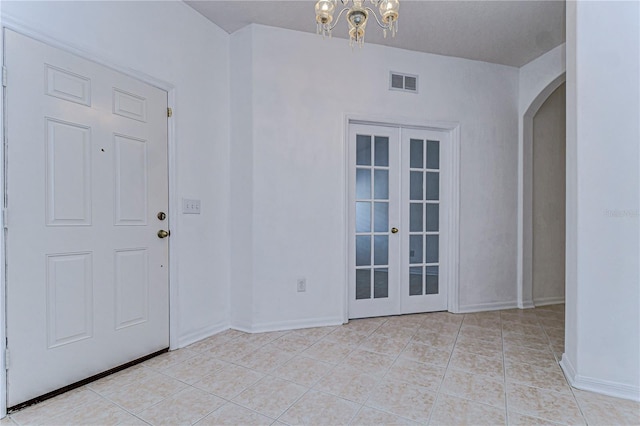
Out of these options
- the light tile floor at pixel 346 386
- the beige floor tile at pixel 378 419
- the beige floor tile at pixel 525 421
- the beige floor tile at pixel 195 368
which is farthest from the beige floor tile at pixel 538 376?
the beige floor tile at pixel 195 368

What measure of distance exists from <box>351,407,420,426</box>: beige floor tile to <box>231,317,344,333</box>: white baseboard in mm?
1396

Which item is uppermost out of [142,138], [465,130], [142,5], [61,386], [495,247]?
[142,5]

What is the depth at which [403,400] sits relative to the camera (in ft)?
6.29

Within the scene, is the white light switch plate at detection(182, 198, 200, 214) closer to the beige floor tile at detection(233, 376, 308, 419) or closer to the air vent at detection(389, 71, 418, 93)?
the beige floor tile at detection(233, 376, 308, 419)

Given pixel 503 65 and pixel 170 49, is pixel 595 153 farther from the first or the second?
pixel 170 49

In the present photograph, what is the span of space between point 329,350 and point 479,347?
1.20m

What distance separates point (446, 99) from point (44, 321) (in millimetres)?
3832

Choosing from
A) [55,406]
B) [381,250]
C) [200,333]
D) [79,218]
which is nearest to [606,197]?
[381,250]

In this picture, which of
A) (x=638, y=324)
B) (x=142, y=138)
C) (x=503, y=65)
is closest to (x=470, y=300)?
(x=638, y=324)

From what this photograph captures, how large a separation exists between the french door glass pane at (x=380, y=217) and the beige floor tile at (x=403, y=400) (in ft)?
5.43

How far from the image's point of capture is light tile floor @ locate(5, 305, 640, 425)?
1.76m

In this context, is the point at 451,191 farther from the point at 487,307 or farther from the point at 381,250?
the point at 487,307

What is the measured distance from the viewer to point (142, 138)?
2443 millimetres

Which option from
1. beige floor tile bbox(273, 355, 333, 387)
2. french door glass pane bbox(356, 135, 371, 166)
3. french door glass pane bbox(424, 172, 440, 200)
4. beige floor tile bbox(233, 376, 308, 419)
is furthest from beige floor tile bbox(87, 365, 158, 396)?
french door glass pane bbox(424, 172, 440, 200)
